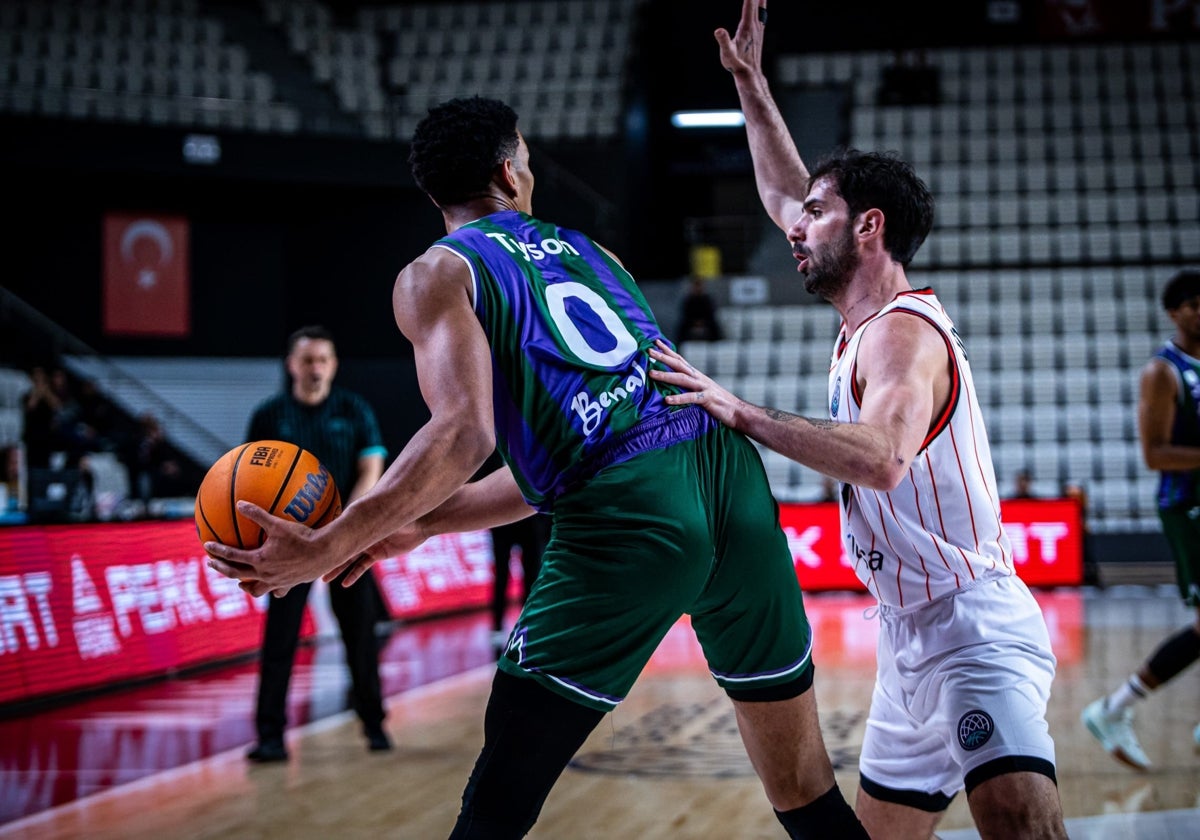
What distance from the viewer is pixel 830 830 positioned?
2.45 metres

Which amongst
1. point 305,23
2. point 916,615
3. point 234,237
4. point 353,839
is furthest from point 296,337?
point 305,23

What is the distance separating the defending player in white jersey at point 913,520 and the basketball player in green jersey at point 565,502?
0.15 meters

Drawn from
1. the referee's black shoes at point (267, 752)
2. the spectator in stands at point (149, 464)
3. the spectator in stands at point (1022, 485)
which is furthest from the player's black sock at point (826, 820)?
the spectator in stands at point (1022, 485)

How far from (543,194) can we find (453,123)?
14.5m

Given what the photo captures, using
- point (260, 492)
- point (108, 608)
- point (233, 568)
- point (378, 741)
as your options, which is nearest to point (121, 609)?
point (108, 608)

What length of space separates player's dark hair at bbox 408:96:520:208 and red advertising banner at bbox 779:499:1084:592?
1100cm

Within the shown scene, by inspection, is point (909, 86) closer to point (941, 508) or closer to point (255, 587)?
point (941, 508)

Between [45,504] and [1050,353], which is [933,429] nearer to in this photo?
[45,504]

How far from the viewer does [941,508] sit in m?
2.57

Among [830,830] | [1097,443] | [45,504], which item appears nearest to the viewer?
[830,830]

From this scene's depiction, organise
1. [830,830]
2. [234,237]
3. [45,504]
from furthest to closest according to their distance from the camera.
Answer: [234,237], [45,504], [830,830]

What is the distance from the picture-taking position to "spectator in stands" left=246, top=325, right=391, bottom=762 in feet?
17.9

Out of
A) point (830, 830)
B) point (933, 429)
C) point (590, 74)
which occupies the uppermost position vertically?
point (590, 74)

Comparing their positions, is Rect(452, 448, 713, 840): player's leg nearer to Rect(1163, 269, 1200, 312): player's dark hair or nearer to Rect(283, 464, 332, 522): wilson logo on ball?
Rect(283, 464, 332, 522): wilson logo on ball
